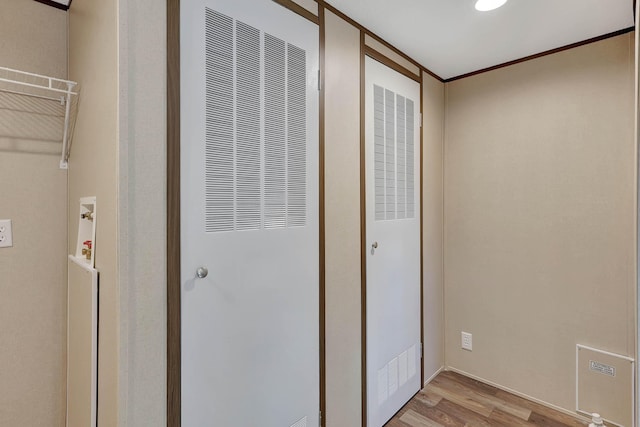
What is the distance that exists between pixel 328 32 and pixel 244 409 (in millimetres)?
1752

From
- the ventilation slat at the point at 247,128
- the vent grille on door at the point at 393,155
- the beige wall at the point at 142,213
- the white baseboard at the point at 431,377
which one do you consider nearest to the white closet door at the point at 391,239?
the vent grille on door at the point at 393,155

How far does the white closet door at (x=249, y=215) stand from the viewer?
1154 millimetres

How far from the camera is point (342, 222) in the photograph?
1748mm

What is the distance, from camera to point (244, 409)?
51.2 inches

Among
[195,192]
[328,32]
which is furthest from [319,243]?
[328,32]

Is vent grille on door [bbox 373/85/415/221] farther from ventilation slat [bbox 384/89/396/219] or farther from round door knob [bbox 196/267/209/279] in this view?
round door knob [bbox 196/267/209/279]

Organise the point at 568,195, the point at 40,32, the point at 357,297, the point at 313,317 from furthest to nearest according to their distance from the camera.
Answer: the point at 568,195 → the point at 357,297 → the point at 313,317 → the point at 40,32

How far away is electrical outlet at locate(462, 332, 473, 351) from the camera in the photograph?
256cm

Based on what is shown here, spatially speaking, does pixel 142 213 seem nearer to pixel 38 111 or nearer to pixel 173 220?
pixel 173 220

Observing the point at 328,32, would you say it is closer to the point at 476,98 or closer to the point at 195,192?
the point at 195,192

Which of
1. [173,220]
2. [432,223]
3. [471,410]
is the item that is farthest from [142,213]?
[471,410]

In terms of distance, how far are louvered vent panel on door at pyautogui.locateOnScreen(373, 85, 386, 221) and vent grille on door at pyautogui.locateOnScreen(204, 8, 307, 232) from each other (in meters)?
0.60

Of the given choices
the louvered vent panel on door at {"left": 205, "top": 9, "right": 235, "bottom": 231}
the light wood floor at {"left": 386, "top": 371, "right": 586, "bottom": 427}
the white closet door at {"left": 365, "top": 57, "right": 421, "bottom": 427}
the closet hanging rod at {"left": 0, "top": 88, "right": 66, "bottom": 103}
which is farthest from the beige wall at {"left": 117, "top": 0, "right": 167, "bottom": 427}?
the light wood floor at {"left": 386, "top": 371, "right": 586, "bottom": 427}

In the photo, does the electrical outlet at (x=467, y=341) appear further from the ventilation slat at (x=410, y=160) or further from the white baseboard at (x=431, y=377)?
the ventilation slat at (x=410, y=160)
